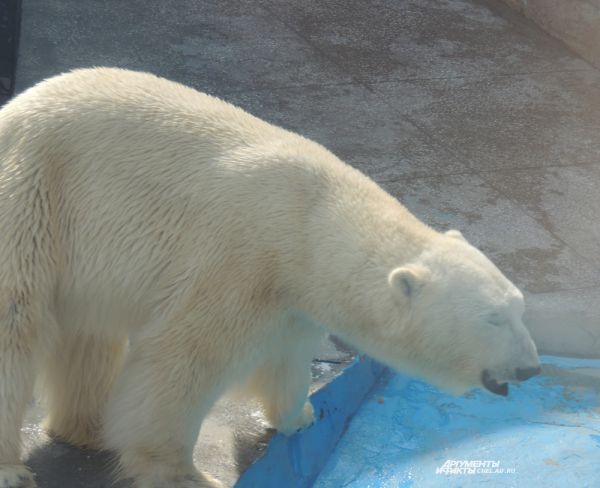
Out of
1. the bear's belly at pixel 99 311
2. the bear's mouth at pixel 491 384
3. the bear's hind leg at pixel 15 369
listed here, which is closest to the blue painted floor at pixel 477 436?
the bear's mouth at pixel 491 384

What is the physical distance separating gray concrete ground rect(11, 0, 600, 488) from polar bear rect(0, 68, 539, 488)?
671mm

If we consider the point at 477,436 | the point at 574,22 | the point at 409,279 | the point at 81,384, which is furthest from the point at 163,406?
the point at 574,22

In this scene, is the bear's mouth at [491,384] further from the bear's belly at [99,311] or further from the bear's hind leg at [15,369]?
the bear's hind leg at [15,369]

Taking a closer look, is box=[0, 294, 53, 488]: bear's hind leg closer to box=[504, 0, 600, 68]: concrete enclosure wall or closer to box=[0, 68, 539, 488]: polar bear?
box=[0, 68, 539, 488]: polar bear

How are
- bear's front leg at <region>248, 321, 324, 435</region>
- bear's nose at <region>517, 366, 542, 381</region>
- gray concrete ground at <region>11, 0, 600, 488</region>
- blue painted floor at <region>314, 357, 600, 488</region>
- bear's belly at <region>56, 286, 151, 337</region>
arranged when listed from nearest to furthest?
bear's nose at <region>517, 366, 542, 381</region> → bear's belly at <region>56, 286, 151, 337</region> → bear's front leg at <region>248, 321, 324, 435</region> → blue painted floor at <region>314, 357, 600, 488</region> → gray concrete ground at <region>11, 0, 600, 488</region>

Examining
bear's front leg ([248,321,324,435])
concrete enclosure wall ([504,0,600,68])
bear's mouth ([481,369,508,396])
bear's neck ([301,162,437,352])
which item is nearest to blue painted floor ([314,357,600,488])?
bear's front leg ([248,321,324,435])

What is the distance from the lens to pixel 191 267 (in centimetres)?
308

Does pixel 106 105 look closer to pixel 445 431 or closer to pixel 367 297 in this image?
pixel 367 297

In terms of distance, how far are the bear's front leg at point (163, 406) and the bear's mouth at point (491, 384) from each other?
2.45 feet

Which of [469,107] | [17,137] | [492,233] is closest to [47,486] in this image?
[17,137]

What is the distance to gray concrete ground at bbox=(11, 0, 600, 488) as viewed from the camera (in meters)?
5.05

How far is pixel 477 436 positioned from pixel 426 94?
3246mm

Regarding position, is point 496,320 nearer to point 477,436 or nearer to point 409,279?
point 409,279

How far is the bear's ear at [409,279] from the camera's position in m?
2.92
